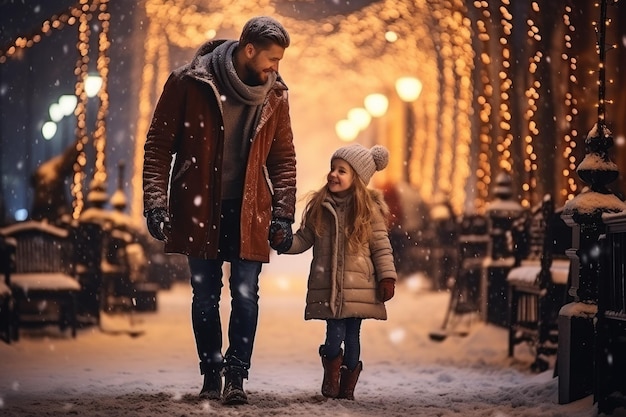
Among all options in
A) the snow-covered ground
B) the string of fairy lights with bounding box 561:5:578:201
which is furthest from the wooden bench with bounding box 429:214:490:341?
the string of fairy lights with bounding box 561:5:578:201

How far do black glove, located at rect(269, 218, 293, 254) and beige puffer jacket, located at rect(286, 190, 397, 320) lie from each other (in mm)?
134

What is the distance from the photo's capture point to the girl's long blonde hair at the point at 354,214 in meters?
6.44

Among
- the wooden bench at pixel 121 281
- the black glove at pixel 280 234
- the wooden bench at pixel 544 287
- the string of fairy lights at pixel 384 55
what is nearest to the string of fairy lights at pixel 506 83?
the string of fairy lights at pixel 384 55

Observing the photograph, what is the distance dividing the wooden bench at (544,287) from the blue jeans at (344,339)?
7.23 ft

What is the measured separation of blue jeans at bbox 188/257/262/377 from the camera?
20.4 feet

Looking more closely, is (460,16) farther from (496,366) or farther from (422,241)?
(422,241)

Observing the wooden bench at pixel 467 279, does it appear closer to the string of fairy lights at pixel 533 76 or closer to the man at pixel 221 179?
the string of fairy lights at pixel 533 76

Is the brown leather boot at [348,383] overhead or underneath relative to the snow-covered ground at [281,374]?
overhead

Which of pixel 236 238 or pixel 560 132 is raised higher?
pixel 560 132

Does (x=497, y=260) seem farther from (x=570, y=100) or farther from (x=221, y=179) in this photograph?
(x=221, y=179)

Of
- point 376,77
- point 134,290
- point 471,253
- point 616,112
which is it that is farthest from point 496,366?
point 376,77

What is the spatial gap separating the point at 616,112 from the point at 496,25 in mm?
1643

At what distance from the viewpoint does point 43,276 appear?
36.2 ft

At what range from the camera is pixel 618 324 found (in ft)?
18.6
